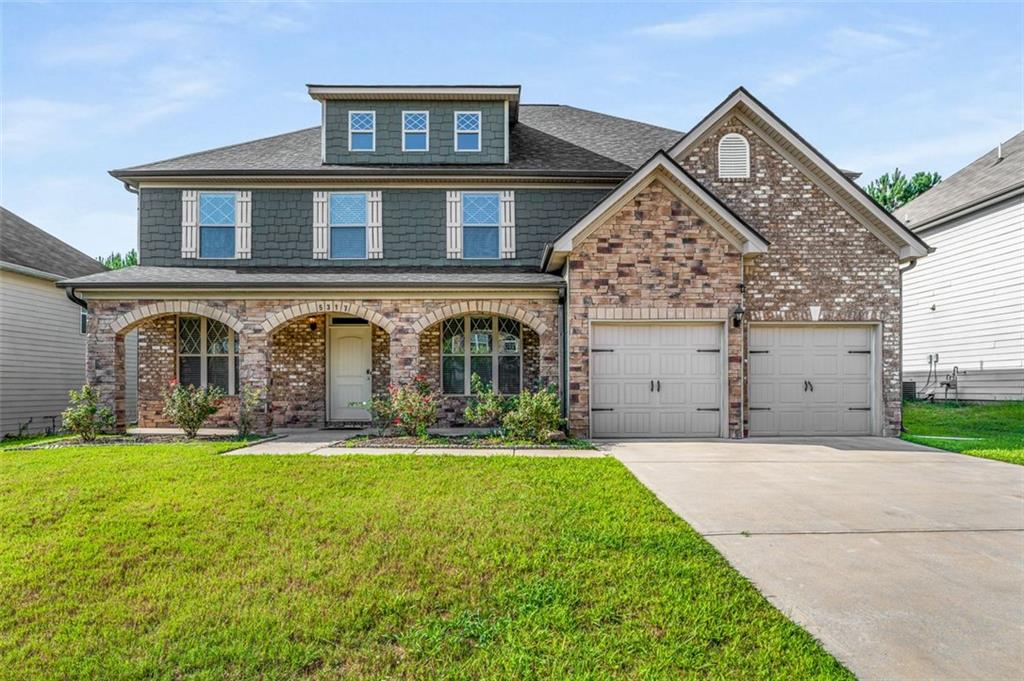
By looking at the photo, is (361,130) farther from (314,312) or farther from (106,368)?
(106,368)

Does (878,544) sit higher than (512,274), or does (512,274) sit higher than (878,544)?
(512,274)

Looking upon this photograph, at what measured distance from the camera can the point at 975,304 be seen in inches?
641

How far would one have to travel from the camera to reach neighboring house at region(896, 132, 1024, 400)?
1509 cm

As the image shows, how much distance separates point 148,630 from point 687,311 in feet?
31.6

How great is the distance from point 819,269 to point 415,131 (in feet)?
32.3

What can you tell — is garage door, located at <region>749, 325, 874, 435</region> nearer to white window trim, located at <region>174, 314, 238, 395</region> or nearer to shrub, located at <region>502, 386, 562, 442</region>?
shrub, located at <region>502, 386, 562, 442</region>

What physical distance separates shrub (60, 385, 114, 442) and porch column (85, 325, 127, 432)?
20cm

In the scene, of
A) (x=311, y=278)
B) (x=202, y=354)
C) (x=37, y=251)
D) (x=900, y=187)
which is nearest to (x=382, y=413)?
(x=311, y=278)

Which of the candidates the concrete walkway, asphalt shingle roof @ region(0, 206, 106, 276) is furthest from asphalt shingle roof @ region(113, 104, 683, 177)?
the concrete walkway

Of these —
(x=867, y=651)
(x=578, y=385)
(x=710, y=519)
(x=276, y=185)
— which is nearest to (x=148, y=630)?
(x=867, y=651)

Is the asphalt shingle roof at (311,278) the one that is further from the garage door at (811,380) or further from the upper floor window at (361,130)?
the garage door at (811,380)

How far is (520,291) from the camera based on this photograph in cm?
1136

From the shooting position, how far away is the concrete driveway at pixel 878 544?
3.30m

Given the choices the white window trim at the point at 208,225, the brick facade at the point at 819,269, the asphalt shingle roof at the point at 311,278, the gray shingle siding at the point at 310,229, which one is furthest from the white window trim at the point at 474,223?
the white window trim at the point at 208,225
